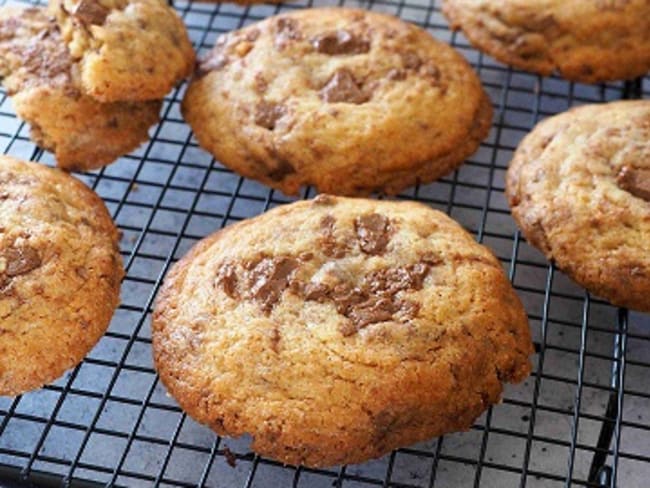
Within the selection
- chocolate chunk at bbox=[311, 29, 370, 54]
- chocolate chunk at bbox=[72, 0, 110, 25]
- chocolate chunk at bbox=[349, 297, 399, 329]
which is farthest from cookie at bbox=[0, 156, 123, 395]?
chocolate chunk at bbox=[311, 29, 370, 54]

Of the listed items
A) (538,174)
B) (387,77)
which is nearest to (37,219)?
(387,77)

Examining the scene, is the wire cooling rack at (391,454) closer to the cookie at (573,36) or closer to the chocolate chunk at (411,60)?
the cookie at (573,36)

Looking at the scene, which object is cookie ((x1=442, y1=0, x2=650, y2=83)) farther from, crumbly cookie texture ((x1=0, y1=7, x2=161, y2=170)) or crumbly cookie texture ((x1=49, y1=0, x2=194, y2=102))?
crumbly cookie texture ((x1=0, y1=7, x2=161, y2=170))

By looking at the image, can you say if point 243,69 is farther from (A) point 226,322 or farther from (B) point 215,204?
(A) point 226,322

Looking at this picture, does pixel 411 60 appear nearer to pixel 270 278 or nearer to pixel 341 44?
pixel 341 44

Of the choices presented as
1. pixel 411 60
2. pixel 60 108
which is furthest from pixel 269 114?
pixel 60 108

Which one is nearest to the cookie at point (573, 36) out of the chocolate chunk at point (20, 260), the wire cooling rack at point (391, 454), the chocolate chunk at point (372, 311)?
the wire cooling rack at point (391, 454)
